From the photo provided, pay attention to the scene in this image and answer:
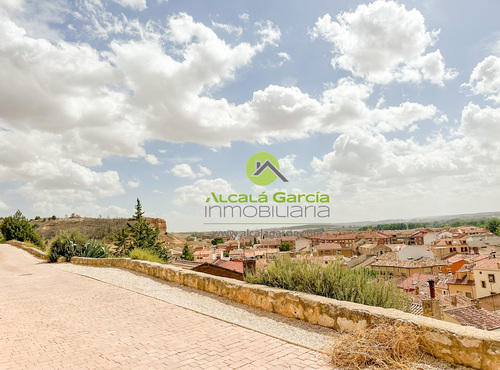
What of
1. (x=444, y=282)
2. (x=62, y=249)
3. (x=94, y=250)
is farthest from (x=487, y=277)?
(x=62, y=249)

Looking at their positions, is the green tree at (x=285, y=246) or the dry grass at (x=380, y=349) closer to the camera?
the dry grass at (x=380, y=349)

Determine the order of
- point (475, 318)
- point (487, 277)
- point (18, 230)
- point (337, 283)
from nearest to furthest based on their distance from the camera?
1. point (337, 283)
2. point (475, 318)
3. point (487, 277)
4. point (18, 230)

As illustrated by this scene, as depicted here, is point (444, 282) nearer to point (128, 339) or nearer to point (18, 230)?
point (128, 339)

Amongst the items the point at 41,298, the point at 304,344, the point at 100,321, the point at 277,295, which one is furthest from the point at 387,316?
the point at 41,298

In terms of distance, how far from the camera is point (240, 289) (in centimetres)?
604

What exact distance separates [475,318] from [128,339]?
1733cm

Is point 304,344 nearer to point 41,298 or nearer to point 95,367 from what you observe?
point 95,367

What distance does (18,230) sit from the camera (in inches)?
1141

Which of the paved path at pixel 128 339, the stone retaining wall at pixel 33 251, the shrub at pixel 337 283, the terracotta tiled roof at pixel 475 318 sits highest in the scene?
the shrub at pixel 337 283

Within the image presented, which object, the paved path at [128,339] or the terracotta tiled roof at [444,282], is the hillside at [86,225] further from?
the paved path at [128,339]

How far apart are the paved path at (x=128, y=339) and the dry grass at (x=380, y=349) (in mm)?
225

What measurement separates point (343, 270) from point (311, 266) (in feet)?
1.89

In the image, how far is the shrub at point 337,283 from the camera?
5078 millimetres

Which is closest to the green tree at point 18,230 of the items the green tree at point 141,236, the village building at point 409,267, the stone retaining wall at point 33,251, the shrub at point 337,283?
the stone retaining wall at point 33,251
